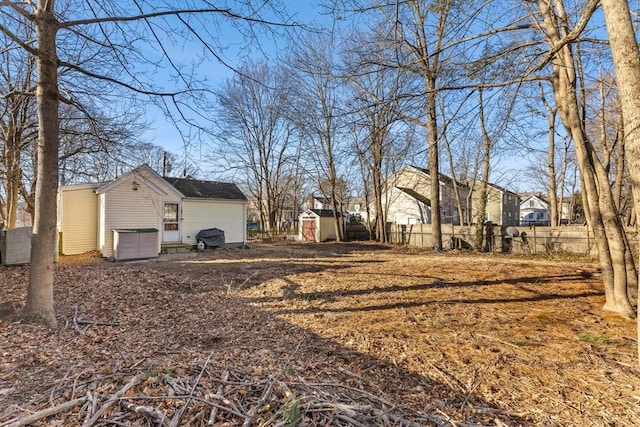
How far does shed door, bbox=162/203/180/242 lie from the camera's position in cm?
1448

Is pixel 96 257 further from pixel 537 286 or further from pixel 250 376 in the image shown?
pixel 537 286

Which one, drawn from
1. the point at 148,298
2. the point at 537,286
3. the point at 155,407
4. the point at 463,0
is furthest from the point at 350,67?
the point at 537,286

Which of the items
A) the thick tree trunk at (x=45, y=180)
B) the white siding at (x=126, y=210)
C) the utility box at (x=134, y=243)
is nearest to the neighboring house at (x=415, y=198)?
the white siding at (x=126, y=210)

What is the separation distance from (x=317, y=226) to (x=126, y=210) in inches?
476

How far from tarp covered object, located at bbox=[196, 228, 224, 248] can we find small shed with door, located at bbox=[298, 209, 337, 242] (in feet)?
25.0

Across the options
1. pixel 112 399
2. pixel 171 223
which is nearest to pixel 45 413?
pixel 112 399

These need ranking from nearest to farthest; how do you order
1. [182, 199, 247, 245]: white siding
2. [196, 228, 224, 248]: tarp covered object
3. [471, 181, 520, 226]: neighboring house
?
[182, 199, 247, 245]: white siding < [196, 228, 224, 248]: tarp covered object < [471, 181, 520, 226]: neighboring house

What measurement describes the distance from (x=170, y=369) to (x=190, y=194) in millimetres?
13942

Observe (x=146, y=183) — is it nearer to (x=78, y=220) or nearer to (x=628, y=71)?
(x=78, y=220)

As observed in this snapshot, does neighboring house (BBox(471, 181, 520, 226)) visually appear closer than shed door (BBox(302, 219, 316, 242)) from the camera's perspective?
No

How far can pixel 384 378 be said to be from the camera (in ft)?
10.3

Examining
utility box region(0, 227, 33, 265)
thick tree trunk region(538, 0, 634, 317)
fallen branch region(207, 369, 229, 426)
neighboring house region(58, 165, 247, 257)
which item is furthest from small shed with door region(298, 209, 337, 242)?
fallen branch region(207, 369, 229, 426)

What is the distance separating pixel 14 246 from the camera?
828 centimetres

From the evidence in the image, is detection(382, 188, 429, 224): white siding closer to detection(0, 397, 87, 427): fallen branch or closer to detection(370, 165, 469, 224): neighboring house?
detection(370, 165, 469, 224): neighboring house
